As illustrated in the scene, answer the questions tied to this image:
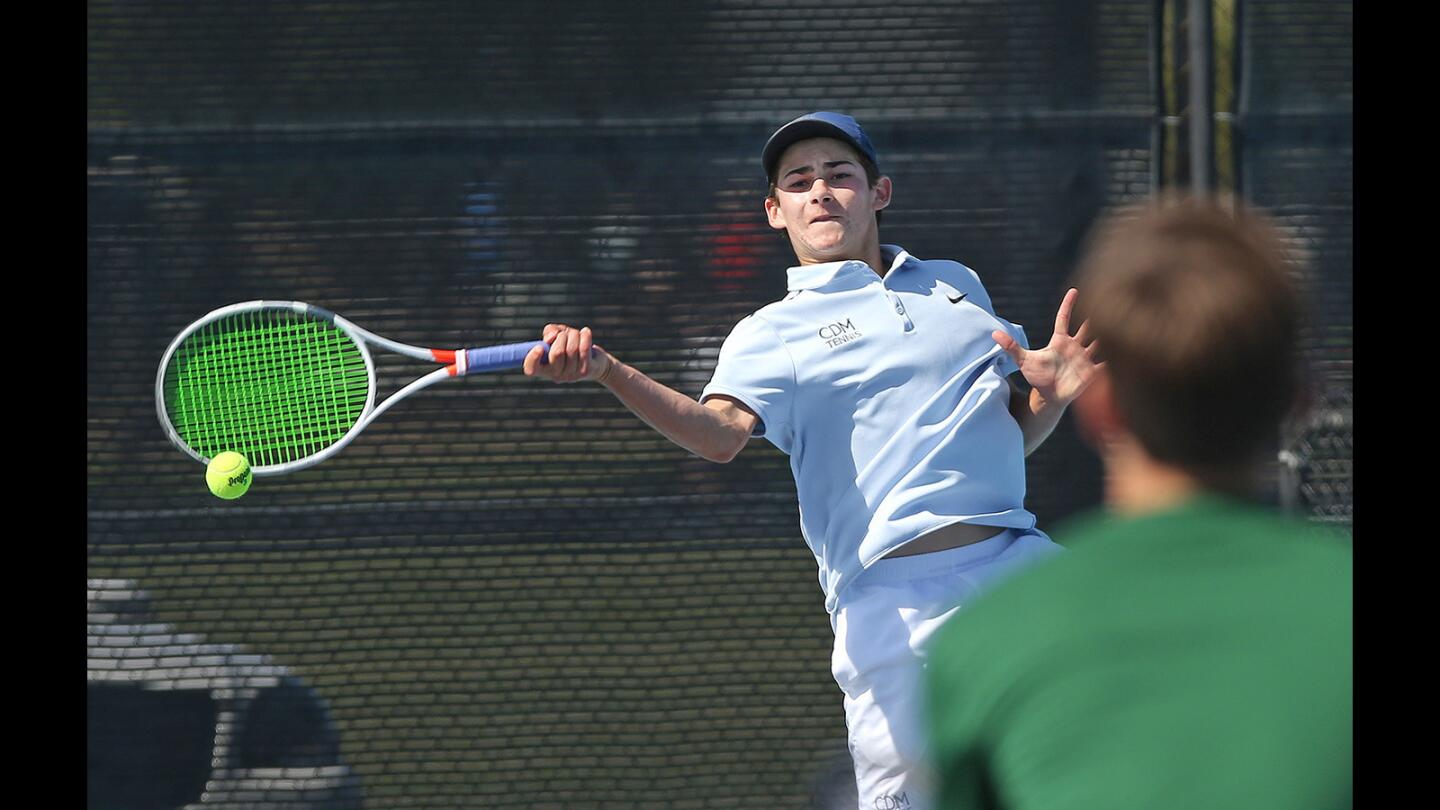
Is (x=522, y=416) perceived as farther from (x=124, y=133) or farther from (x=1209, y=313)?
(x=1209, y=313)

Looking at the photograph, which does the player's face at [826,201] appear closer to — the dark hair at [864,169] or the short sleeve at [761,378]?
the dark hair at [864,169]

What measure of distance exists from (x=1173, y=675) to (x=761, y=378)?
1.44m

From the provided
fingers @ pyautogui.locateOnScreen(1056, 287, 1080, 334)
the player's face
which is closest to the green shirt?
fingers @ pyautogui.locateOnScreen(1056, 287, 1080, 334)

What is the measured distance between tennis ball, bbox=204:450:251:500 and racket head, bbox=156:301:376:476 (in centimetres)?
3

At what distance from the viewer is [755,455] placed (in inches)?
125

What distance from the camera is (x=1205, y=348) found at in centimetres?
95

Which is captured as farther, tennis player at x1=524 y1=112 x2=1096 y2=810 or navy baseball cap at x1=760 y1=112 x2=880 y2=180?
navy baseball cap at x1=760 y1=112 x2=880 y2=180

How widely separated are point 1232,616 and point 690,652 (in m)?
2.37

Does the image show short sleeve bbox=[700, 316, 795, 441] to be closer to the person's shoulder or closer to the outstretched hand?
the outstretched hand

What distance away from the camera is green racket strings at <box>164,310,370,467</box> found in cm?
266

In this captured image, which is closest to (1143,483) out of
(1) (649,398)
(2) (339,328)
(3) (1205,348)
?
(3) (1205,348)
